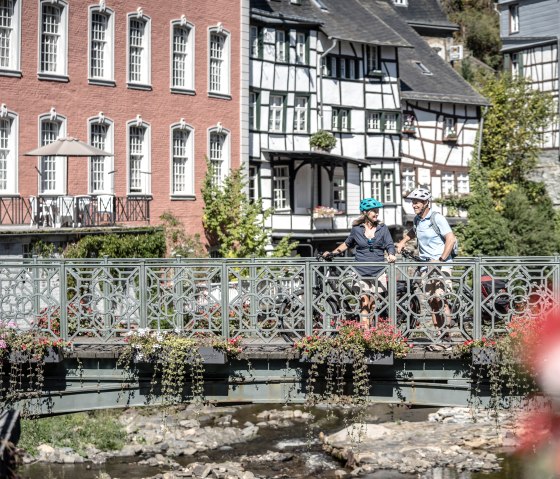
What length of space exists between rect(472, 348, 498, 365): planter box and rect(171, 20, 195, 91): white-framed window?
24.4m

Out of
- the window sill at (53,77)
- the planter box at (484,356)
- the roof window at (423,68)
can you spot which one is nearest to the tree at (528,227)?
the roof window at (423,68)

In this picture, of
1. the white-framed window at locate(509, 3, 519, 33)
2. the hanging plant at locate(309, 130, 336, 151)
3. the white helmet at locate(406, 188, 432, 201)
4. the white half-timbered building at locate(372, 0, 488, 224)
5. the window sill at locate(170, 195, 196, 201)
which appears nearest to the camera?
the white helmet at locate(406, 188, 432, 201)

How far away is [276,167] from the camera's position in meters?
43.2

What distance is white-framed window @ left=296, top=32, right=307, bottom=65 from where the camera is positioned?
4356 centimetres

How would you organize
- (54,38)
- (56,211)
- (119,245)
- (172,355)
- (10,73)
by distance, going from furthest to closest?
(54,38) < (10,73) < (119,245) < (56,211) < (172,355)

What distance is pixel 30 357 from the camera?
47.6 feet

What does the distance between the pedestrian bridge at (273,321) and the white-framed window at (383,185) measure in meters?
32.6

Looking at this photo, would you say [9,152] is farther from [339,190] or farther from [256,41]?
[339,190]

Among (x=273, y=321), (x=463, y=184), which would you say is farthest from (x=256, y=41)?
(x=273, y=321)

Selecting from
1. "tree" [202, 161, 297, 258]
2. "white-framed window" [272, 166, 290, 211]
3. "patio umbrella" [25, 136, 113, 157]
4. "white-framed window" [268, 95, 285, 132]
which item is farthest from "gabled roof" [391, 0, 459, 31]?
"patio umbrella" [25, 136, 113, 157]

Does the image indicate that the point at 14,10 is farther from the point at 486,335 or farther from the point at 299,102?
the point at 486,335

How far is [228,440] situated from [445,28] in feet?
146

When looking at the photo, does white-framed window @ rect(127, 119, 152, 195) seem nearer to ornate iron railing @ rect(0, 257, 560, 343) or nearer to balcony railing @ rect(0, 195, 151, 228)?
balcony railing @ rect(0, 195, 151, 228)

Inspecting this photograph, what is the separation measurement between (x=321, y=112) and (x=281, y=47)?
10.3ft
